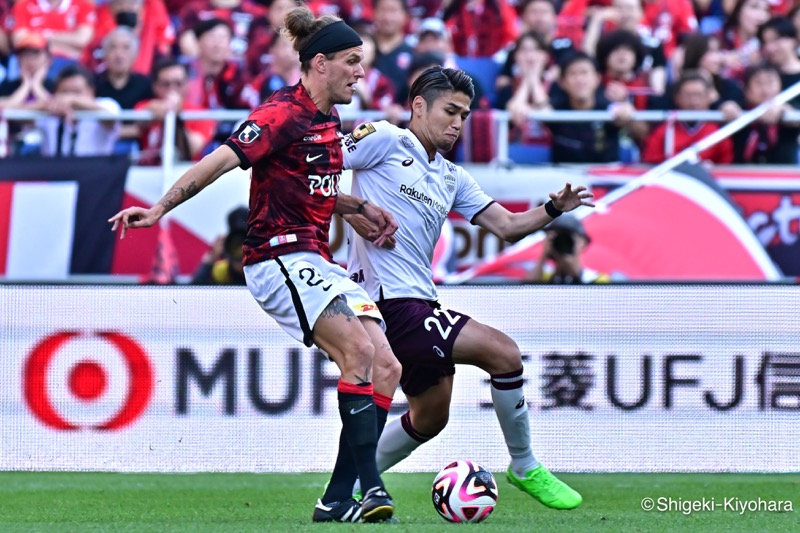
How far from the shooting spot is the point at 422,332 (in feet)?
22.9

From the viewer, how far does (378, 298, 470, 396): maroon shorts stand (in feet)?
22.8

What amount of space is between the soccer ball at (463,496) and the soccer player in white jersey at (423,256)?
0.46 metres

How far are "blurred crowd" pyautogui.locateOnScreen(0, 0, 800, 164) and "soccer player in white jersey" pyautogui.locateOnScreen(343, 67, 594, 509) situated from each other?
213 inches

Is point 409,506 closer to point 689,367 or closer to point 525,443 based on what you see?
point 525,443

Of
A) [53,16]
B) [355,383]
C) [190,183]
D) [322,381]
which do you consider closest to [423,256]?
[355,383]

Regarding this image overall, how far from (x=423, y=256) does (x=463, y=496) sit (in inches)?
51.0

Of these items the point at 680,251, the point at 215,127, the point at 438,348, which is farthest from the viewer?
the point at 215,127

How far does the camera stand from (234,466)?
9.32 meters

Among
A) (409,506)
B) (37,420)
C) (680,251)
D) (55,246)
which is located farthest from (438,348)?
(55,246)

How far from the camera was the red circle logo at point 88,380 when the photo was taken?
9.28 metres

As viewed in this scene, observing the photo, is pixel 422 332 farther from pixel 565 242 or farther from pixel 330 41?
pixel 565 242

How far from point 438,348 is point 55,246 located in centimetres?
684

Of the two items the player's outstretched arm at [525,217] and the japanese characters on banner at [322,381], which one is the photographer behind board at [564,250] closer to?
the japanese characters on banner at [322,381]

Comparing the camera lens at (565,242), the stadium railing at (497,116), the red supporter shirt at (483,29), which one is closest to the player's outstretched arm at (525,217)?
the camera lens at (565,242)
